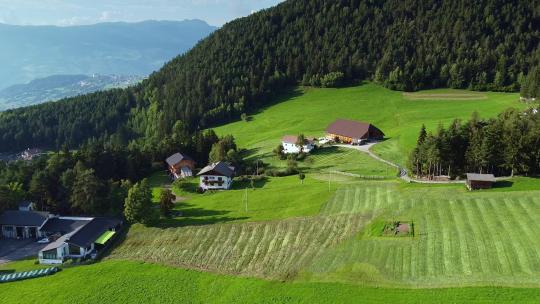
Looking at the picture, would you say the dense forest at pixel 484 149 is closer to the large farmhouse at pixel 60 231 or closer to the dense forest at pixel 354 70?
the large farmhouse at pixel 60 231

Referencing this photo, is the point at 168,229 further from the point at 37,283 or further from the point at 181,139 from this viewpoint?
the point at 181,139

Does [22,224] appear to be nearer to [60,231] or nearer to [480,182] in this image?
[60,231]

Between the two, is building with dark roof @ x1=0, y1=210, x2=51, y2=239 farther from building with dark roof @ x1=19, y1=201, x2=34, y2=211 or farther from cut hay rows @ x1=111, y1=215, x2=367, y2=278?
cut hay rows @ x1=111, y1=215, x2=367, y2=278

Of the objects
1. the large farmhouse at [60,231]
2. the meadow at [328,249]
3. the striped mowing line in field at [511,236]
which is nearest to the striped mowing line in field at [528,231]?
the meadow at [328,249]

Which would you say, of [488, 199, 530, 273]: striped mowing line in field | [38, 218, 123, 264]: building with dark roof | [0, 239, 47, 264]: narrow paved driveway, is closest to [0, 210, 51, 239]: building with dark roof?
[0, 239, 47, 264]: narrow paved driveway

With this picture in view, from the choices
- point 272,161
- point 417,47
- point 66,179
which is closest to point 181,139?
point 272,161

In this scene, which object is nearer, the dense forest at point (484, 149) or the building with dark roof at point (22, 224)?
the dense forest at point (484, 149)
